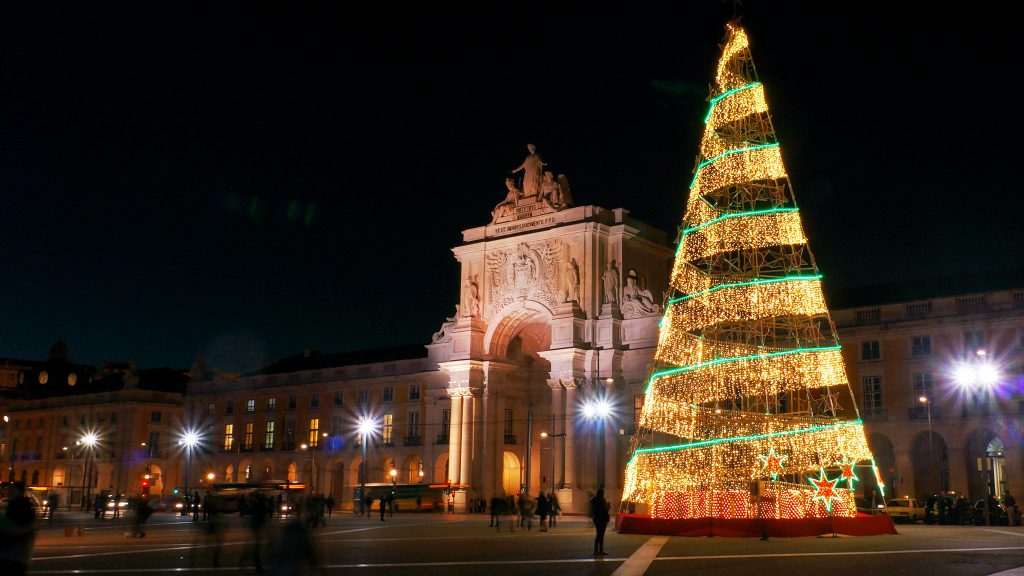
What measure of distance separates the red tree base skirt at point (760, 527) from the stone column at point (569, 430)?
26.2 m

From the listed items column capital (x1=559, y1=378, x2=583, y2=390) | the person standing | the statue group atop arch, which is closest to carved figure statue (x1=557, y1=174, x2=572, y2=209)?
the statue group atop arch

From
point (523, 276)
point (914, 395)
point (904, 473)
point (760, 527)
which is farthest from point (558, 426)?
point (760, 527)

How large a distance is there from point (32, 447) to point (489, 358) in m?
68.8

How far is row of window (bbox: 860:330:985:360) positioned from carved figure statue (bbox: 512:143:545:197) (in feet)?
74.5

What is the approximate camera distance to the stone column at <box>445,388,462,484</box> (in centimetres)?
6544

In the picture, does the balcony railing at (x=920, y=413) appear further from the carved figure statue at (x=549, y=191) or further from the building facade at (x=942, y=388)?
the carved figure statue at (x=549, y=191)

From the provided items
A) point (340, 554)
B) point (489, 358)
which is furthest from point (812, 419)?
point (489, 358)

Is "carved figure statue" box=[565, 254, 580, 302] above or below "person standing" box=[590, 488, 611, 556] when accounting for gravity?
above

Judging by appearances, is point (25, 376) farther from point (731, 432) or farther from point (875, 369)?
point (731, 432)

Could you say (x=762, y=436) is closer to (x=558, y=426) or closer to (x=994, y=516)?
(x=994, y=516)

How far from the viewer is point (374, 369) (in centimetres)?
7956

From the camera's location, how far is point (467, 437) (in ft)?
213

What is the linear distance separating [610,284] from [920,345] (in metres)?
17.8

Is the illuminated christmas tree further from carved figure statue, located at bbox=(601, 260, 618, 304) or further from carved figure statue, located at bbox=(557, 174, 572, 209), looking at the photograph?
carved figure statue, located at bbox=(557, 174, 572, 209)
